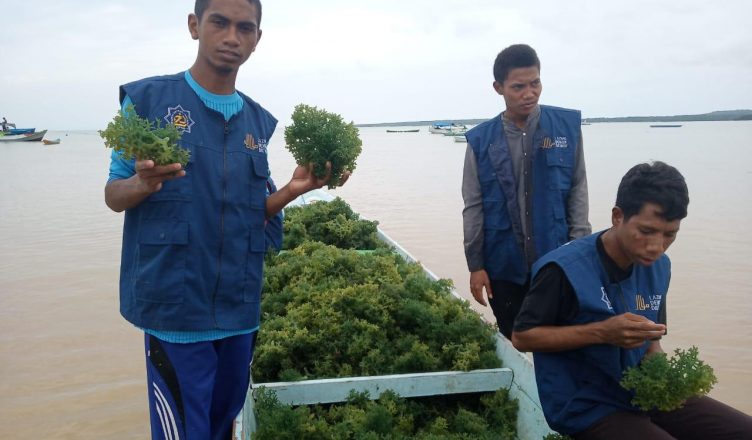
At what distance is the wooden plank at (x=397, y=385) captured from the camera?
4066mm

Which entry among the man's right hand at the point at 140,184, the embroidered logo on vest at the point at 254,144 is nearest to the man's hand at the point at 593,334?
the embroidered logo on vest at the point at 254,144

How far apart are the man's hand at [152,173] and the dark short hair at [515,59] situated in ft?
8.46

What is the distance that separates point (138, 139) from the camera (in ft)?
7.38

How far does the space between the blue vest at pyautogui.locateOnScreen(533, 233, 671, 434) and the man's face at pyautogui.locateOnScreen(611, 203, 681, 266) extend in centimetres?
18

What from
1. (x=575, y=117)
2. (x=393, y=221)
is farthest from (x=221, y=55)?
(x=393, y=221)

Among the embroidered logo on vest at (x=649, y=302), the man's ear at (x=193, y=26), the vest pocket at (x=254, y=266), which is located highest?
the man's ear at (x=193, y=26)

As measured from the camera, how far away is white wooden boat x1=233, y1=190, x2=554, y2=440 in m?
3.98

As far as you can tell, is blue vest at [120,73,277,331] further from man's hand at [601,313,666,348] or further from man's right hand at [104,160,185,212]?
man's hand at [601,313,666,348]

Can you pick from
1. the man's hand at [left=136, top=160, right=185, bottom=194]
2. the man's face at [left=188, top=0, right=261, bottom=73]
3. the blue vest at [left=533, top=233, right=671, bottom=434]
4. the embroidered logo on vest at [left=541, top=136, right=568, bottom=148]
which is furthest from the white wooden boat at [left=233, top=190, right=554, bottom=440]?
the man's face at [left=188, top=0, right=261, bottom=73]

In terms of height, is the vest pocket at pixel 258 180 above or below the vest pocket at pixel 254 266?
above

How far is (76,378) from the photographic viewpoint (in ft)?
22.6

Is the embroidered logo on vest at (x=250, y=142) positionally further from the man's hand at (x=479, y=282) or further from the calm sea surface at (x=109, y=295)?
the calm sea surface at (x=109, y=295)

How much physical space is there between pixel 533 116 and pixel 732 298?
23.8 feet

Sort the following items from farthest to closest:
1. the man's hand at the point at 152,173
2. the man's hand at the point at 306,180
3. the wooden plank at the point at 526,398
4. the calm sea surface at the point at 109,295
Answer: the calm sea surface at the point at 109,295
the wooden plank at the point at 526,398
the man's hand at the point at 306,180
the man's hand at the point at 152,173
